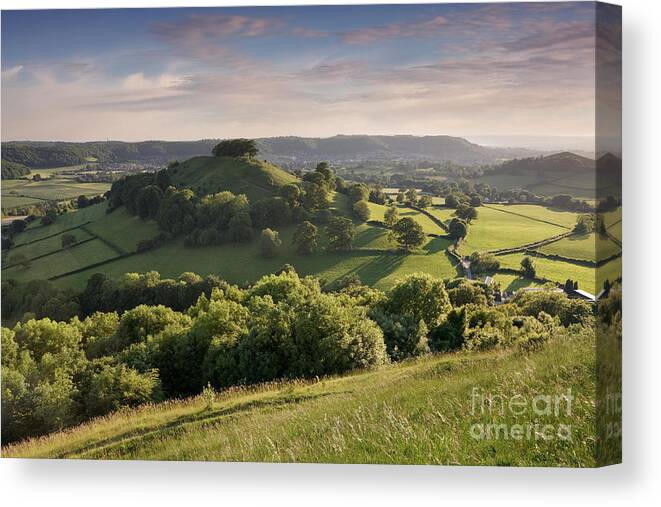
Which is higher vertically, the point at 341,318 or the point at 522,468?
the point at 341,318

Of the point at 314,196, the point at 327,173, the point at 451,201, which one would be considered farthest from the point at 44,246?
the point at 451,201

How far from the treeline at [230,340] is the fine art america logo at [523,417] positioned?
1.28m

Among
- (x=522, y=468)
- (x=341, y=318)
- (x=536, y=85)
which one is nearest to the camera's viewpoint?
(x=522, y=468)

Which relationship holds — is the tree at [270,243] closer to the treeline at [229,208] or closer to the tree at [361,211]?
the treeline at [229,208]

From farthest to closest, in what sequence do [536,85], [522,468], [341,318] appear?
[341,318] → [536,85] → [522,468]

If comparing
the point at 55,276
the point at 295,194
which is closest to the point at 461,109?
the point at 295,194

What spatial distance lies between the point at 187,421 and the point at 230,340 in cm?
158

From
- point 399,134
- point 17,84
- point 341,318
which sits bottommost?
point 341,318

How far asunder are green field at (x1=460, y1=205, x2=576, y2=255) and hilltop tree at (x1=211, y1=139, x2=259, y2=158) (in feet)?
12.9

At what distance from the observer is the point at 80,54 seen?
537 inches

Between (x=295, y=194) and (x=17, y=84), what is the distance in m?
5.13

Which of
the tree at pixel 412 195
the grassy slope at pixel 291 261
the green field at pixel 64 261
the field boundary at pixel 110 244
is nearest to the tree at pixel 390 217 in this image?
the grassy slope at pixel 291 261

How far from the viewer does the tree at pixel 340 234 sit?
13.5 m

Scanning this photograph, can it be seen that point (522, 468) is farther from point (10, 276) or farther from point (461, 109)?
Answer: point (10, 276)
